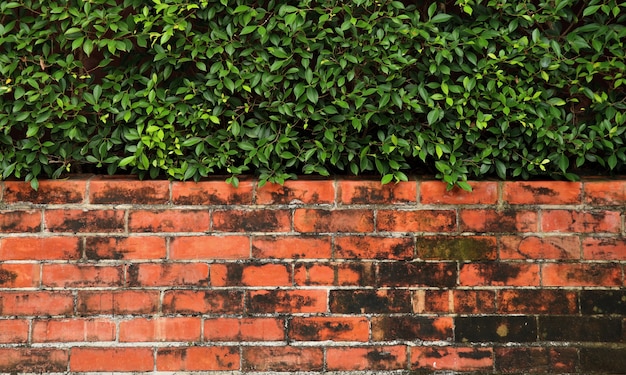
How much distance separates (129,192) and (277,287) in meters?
0.74

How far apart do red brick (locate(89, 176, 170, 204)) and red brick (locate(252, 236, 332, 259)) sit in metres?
0.44

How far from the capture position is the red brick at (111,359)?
2.36 meters

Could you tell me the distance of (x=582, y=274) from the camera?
2393mm

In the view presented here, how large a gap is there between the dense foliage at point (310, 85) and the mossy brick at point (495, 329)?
583 millimetres

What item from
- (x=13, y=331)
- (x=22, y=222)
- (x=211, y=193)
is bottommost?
(x=13, y=331)

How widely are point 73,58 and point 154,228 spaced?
0.78 metres

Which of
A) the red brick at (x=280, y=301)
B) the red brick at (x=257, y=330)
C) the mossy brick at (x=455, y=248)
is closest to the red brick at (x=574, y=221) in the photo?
the mossy brick at (x=455, y=248)

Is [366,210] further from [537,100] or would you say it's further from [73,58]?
[73,58]

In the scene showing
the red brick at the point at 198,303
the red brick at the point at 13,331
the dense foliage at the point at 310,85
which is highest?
the dense foliage at the point at 310,85

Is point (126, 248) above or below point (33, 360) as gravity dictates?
above

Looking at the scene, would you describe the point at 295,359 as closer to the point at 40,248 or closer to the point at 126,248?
the point at 126,248

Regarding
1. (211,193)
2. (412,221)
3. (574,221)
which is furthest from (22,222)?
(574,221)

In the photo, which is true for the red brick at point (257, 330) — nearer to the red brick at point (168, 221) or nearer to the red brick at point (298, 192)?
the red brick at point (168, 221)

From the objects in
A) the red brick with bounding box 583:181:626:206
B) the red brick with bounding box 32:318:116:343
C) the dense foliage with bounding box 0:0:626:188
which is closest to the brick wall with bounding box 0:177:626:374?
the red brick with bounding box 32:318:116:343
